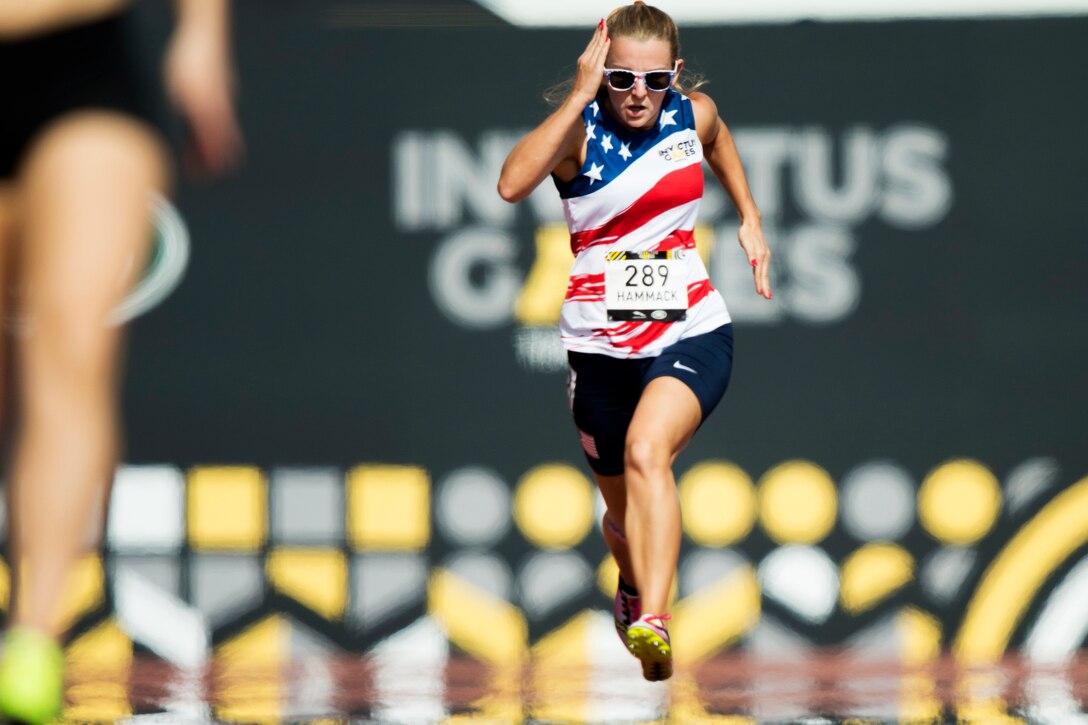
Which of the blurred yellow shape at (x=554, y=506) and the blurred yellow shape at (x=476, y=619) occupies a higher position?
the blurred yellow shape at (x=554, y=506)

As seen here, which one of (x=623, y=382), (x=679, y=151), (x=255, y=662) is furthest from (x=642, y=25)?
(x=255, y=662)

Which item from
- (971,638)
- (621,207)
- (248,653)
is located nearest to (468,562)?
(248,653)

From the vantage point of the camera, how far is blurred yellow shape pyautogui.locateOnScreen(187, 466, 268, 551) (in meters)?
6.22

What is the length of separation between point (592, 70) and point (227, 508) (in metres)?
2.89

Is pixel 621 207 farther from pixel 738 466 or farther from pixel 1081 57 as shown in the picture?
pixel 1081 57

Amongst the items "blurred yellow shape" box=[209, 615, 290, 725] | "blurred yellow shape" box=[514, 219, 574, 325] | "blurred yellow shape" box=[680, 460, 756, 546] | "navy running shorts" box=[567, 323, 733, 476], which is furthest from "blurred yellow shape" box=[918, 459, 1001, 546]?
"blurred yellow shape" box=[209, 615, 290, 725]

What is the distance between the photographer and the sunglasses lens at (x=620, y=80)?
161 inches

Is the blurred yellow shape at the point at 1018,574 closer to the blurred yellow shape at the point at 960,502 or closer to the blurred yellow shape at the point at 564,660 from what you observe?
the blurred yellow shape at the point at 960,502

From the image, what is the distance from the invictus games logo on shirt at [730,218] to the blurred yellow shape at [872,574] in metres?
0.89

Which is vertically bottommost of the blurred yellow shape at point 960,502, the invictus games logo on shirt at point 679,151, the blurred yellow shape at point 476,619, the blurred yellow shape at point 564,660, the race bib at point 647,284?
the blurred yellow shape at point 564,660

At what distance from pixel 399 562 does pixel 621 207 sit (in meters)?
2.41

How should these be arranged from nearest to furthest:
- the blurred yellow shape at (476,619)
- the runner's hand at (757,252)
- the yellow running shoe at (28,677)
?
1. the yellow running shoe at (28,677)
2. the runner's hand at (757,252)
3. the blurred yellow shape at (476,619)

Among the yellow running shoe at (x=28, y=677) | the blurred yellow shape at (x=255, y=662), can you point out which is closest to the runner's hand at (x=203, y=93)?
the yellow running shoe at (x=28, y=677)

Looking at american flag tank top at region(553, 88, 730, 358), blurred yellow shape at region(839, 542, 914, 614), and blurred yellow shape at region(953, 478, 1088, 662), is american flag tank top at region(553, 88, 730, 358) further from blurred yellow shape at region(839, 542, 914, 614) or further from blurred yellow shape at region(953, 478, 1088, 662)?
blurred yellow shape at region(953, 478, 1088, 662)
